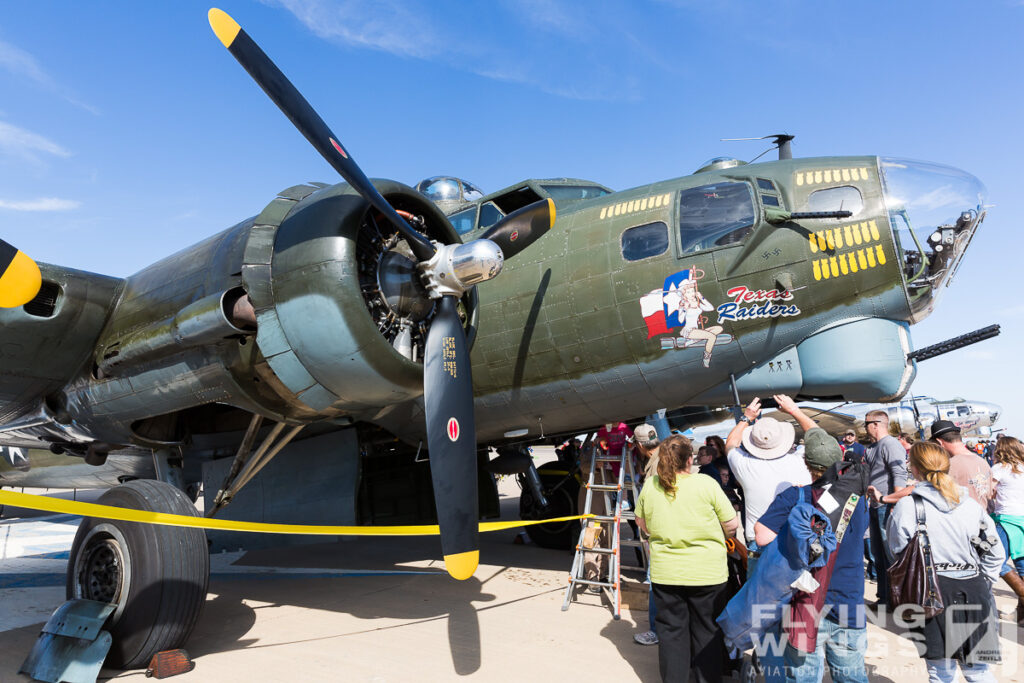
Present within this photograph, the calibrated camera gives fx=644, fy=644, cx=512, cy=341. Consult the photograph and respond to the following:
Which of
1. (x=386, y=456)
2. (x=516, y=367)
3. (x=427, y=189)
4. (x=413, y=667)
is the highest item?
(x=427, y=189)

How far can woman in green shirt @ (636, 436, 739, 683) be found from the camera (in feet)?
13.8

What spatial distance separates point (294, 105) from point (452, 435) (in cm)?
300

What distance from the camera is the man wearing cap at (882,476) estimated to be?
6.30 m

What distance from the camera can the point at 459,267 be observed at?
550 cm

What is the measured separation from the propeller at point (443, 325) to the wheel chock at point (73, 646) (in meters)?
2.66

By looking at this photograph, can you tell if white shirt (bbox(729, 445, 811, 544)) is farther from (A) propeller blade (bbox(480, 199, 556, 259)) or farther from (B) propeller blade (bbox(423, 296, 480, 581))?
(A) propeller blade (bbox(480, 199, 556, 259))

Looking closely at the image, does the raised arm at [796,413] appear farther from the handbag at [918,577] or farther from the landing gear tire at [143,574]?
the landing gear tire at [143,574]

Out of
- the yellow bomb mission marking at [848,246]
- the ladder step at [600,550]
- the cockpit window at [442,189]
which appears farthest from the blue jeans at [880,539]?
the cockpit window at [442,189]

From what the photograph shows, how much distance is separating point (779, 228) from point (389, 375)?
3.90 m

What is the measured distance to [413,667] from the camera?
499 centimetres

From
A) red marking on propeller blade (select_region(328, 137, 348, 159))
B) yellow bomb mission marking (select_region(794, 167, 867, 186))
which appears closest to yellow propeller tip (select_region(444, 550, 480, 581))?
red marking on propeller blade (select_region(328, 137, 348, 159))

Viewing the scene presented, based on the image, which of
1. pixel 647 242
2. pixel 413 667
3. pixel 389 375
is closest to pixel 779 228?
pixel 647 242

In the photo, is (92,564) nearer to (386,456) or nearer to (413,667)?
(413,667)

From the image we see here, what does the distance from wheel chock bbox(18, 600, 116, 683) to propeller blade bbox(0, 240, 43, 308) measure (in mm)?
2432
